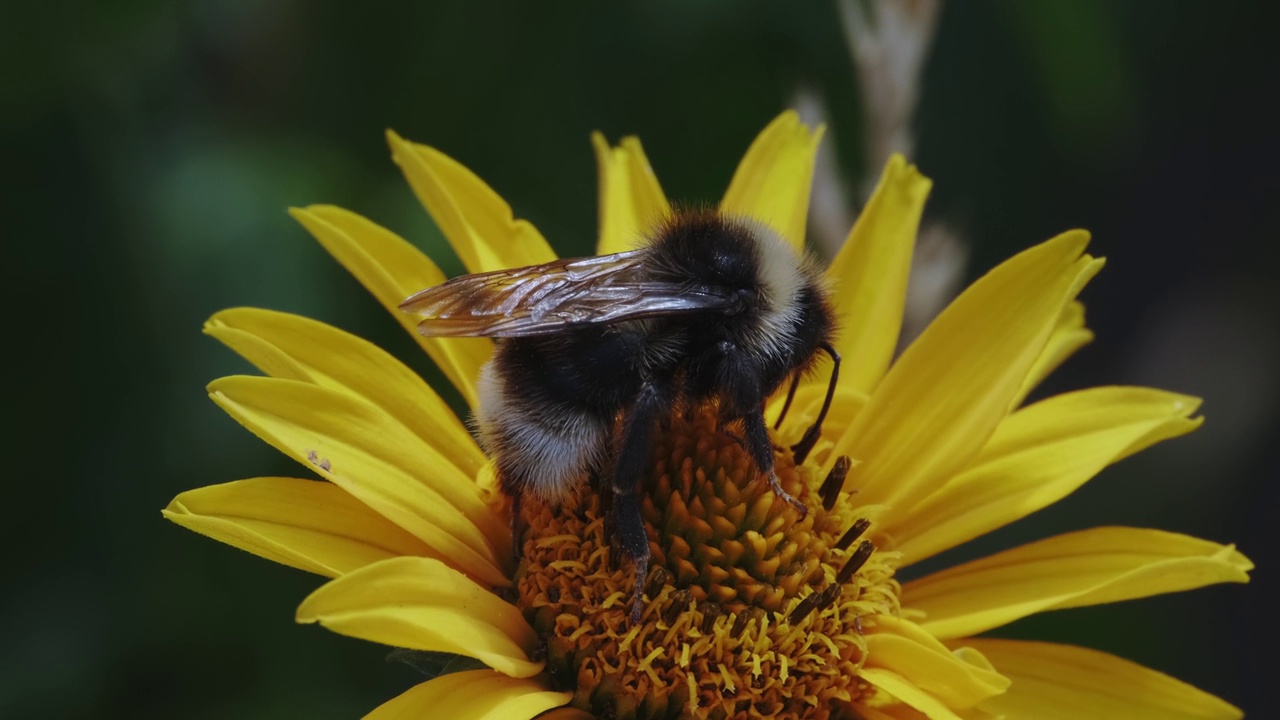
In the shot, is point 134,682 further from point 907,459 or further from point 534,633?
point 907,459

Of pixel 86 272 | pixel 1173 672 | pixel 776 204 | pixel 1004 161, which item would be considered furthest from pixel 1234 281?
pixel 86 272

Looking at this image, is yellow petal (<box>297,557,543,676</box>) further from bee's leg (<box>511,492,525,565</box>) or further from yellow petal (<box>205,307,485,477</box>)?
yellow petal (<box>205,307,485,477</box>)

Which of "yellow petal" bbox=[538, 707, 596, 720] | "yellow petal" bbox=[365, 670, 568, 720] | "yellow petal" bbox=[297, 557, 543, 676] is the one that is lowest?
"yellow petal" bbox=[538, 707, 596, 720]

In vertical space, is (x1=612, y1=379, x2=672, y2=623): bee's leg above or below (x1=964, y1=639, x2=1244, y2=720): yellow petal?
above

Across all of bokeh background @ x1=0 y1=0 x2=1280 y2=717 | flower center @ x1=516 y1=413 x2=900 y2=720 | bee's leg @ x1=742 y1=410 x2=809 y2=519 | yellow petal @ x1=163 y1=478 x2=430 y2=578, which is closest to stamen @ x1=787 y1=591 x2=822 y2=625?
A: flower center @ x1=516 y1=413 x2=900 y2=720

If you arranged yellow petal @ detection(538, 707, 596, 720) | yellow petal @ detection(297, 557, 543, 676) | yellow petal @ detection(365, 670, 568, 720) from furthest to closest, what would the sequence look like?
yellow petal @ detection(538, 707, 596, 720) < yellow petal @ detection(365, 670, 568, 720) < yellow petal @ detection(297, 557, 543, 676)

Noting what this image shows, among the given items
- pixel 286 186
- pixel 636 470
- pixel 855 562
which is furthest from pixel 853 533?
pixel 286 186

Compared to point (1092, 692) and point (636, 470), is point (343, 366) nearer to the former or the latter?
point (636, 470)
